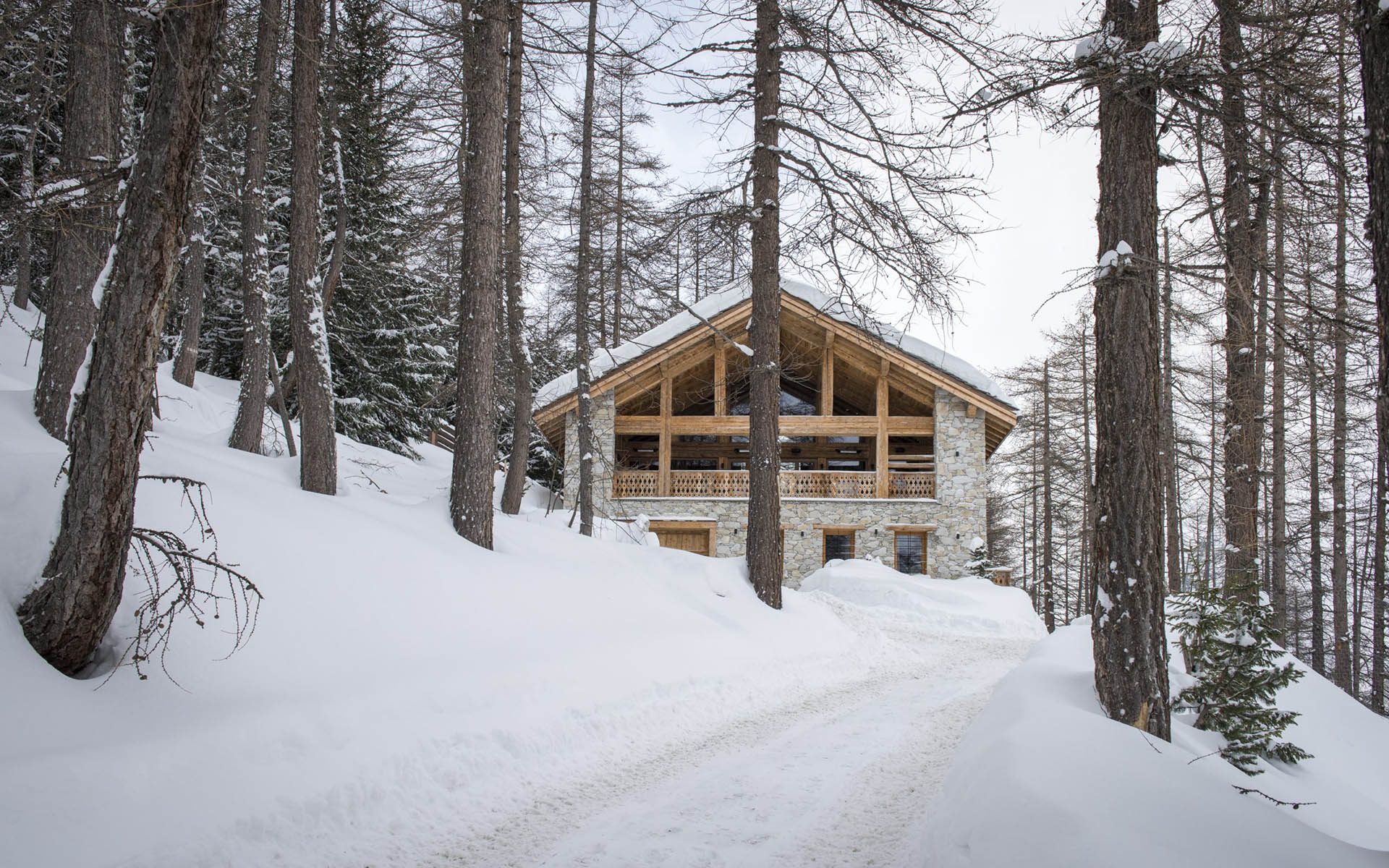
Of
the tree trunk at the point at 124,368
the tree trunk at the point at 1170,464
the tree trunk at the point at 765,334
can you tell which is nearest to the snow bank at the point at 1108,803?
the tree trunk at the point at 124,368

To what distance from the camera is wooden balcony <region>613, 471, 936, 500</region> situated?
20.5 metres

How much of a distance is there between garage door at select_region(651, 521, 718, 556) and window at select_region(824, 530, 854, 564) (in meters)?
3.12

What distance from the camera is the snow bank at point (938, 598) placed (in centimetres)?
1436

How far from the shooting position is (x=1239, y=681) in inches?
198

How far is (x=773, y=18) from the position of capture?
9.44 meters

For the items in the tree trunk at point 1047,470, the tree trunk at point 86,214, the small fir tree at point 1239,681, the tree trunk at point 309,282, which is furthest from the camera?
the tree trunk at point 1047,470

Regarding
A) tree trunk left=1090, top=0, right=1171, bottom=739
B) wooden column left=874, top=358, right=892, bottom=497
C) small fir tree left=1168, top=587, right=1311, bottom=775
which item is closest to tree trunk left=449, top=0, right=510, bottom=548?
tree trunk left=1090, top=0, right=1171, bottom=739

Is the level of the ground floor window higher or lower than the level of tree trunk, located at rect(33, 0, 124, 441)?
lower

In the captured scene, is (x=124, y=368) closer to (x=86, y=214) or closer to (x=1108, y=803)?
(x=86, y=214)

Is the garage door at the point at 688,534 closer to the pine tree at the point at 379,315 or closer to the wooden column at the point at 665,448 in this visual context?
the wooden column at the point at 665,448

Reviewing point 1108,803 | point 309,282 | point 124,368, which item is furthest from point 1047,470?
point 124,368

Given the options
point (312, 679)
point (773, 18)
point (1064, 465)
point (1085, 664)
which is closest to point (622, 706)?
point (312, 679)

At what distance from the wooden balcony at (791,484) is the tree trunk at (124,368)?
16896 mm

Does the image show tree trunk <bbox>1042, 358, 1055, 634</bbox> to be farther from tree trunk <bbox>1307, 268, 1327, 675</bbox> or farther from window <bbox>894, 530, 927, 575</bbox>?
tree trunk <bbox>1307, 268, 1327, 675</bbox>
